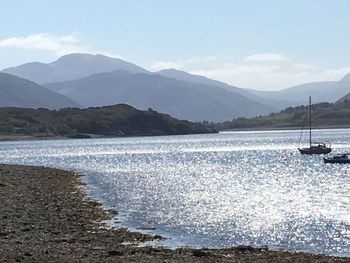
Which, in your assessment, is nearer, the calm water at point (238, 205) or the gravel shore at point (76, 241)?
the gravel shore at point (76, 241)

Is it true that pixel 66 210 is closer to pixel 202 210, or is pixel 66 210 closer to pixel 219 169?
pixel 202 210

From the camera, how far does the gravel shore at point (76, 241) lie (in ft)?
104

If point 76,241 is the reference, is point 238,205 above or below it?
below

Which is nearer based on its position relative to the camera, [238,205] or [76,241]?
[76,241]

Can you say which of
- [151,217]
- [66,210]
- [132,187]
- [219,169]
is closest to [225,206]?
[151,217]

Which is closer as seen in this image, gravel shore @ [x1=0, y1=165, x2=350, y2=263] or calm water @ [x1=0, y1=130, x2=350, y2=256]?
gravel shore @ [x1=0, y1=165, x2=350, y2=263]

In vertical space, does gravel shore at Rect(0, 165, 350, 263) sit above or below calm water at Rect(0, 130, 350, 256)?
above

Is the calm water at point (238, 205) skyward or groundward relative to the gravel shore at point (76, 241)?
groundward

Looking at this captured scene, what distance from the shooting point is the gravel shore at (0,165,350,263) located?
31656mm

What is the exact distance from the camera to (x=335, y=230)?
4544 centimetres

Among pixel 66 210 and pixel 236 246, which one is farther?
pixel 66 210

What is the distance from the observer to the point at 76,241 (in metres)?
37.2

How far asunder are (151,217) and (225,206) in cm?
1051

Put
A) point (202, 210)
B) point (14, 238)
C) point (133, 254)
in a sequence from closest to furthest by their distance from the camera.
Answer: point (133, 254)
point (14, 238)
point (202, 210)
